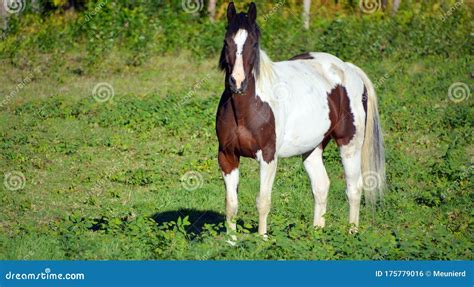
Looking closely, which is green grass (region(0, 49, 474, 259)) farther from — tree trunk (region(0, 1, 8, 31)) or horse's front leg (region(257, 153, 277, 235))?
tree trunk (region(0, 1, 8, 31))

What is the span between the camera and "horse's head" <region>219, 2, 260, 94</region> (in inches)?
340

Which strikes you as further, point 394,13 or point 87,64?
point 394,13

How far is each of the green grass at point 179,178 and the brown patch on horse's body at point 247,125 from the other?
0.77 metres

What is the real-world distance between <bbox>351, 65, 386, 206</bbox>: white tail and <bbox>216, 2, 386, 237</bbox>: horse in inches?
0.5

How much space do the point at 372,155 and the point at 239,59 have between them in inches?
112

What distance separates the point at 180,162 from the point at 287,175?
1.81 m

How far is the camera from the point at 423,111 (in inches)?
663

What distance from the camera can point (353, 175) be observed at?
35.0ft

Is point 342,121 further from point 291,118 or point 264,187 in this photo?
point 264,187

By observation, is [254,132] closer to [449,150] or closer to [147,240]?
[147,240]

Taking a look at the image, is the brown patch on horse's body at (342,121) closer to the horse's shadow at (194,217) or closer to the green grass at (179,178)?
the green grass at (179,178)

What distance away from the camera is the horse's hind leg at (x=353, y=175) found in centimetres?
1058

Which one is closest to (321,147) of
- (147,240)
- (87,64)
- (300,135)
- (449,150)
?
(300,135)

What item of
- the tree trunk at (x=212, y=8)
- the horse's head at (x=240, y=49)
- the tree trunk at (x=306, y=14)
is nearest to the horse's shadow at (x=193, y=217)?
the horse's head at (x=240, y=49)
